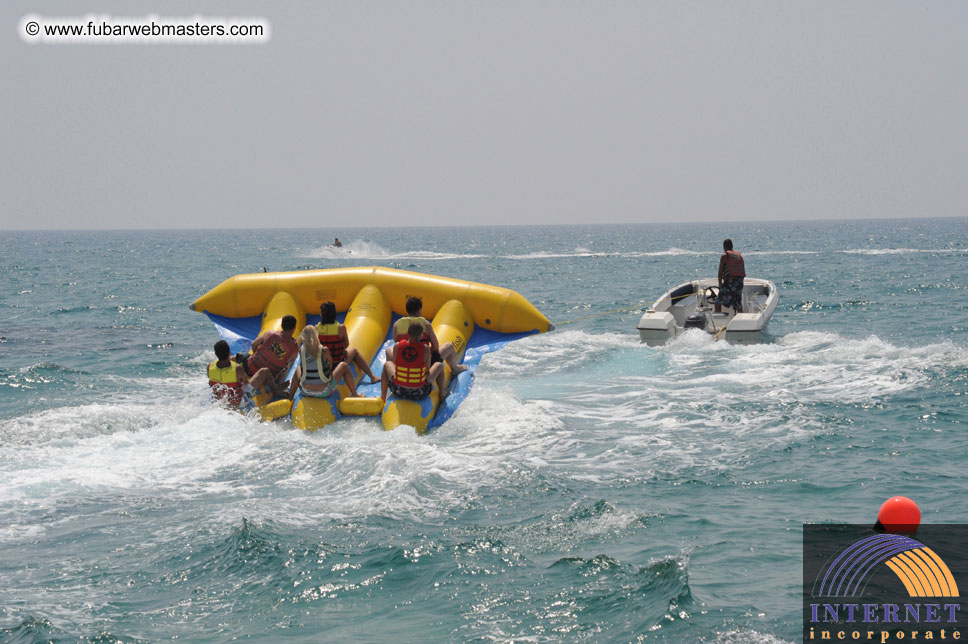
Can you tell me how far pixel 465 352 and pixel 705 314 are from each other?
5990 mm

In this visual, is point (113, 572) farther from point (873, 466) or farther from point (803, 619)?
point (873, 466)

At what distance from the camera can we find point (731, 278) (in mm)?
13195

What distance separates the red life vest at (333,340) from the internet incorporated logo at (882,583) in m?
4.46

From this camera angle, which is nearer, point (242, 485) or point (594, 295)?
point (242, 485)

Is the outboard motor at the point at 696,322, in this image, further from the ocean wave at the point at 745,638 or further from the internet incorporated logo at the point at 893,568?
the ocean wave at the point at 745,638

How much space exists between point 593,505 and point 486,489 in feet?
2.77

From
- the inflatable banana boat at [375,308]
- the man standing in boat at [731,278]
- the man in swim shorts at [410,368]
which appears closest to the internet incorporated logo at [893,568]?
the man in swim shorts at [410,368]

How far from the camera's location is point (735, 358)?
1202 centimetres

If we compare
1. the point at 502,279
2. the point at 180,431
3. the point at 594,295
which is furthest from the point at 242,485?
the point at 502,279

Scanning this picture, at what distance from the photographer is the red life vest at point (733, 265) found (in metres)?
13.0

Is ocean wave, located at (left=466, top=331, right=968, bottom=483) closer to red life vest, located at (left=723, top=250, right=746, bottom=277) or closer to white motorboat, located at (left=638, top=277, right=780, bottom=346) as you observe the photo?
white motorboat, located at (left=638, top=277, right=780, bottom=346)

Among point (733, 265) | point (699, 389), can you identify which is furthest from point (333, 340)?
point (733, 265)

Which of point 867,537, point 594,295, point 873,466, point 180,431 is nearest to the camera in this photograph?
point 867,537

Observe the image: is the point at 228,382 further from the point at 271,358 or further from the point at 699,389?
the point at 699,389
